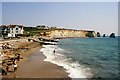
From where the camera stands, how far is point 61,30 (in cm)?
19075

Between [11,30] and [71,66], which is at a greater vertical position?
[11,30]

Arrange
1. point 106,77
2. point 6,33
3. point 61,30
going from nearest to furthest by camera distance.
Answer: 1. point 106,77
2. point 6,33
3. point 61,30

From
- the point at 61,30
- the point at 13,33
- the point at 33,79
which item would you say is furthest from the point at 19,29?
the point at 33,79

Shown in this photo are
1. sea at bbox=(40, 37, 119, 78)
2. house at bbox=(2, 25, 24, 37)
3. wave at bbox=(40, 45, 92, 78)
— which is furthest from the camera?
house at bbox=(2, 25, 24, 37)

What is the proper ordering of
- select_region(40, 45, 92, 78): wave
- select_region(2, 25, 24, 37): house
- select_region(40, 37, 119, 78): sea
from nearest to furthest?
select_region(40, 45, 92, 78): wave
select_region(40, 37, 119, 78): sea
select_region(2, 25, 24, 37): house

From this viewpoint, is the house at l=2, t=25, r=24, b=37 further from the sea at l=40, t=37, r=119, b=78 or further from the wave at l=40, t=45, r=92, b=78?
the wave at l=40, t=45, r=92, b=78

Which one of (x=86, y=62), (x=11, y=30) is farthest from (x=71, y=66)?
(x=11, y=30)

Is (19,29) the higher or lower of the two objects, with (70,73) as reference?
higher

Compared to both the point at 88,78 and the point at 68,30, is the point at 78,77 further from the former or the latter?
the point at 68,30

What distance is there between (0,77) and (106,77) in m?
A: 10.3

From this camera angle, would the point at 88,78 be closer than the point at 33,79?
No

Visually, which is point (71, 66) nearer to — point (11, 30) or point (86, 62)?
point (86, 62)

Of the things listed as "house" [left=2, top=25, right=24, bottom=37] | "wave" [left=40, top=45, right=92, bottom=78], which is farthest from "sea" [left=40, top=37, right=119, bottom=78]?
"house" [left=2, top=25, right=24, bottom=37]

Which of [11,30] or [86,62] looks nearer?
[86,62]
